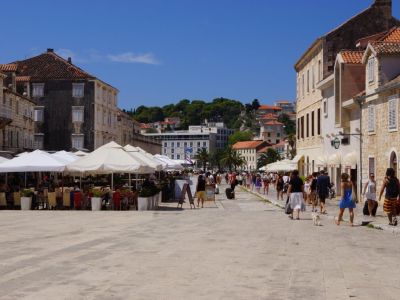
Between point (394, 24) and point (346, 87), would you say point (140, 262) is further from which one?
point (394, 24)

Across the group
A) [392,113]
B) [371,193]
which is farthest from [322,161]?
[371,193]

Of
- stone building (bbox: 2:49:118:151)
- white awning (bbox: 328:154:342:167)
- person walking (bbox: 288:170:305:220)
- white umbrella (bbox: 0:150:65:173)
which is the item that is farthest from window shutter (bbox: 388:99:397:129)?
stone building (bbox: 2:49:118:151)

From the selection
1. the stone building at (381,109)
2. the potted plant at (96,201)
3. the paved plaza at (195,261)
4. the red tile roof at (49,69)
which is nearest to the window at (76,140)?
the red tile roof at (49,69)

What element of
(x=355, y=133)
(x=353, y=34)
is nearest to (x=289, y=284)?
(x=355, y=133)

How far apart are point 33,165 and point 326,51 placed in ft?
74.1

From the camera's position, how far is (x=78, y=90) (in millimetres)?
70250

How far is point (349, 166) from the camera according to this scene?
35.3 meters

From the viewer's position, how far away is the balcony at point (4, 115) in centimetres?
4666

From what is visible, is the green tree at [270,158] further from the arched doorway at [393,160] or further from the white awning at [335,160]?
the arched doorway at [393,160]

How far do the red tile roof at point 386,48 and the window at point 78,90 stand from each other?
45.0 meters

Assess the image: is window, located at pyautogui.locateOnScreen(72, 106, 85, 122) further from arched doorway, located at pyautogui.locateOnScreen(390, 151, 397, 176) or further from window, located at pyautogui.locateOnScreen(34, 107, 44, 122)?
arched doorway, located at pyautogui.locateOnScreen(390, 151, 397, 176)

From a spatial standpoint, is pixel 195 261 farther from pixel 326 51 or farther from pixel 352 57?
pixel 326 51

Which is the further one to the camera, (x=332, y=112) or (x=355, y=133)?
(x=332, y=112)

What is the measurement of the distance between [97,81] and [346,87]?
131 feet
